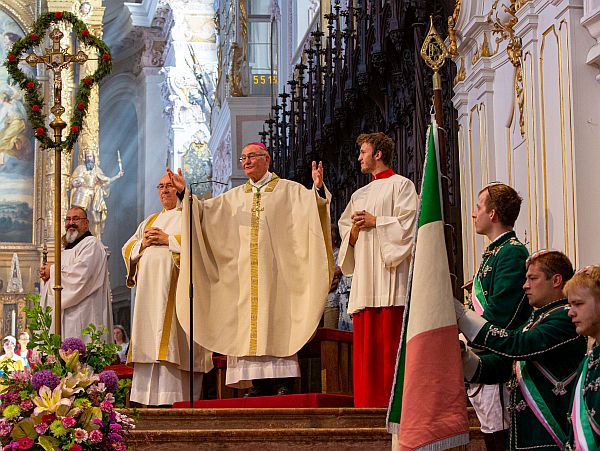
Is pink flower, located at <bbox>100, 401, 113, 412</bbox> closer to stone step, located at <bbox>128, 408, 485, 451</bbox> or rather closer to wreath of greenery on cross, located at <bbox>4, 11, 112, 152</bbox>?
stone step, located at <bbox>128, 408, 485, 451</bbox>

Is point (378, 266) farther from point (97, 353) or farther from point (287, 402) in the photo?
point (97, 353)

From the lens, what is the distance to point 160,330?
8984 mm

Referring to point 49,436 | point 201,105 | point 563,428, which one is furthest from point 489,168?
point 201,105

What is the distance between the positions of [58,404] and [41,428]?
11 centimetres

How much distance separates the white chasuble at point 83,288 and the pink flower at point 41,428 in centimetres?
495

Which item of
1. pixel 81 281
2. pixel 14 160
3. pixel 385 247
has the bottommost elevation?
pixel 81 281

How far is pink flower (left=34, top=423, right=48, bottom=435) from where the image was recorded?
473 cm

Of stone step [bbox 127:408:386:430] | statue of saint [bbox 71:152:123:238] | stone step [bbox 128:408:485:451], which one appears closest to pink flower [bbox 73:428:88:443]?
stone step [bbox 128:408:485:451]

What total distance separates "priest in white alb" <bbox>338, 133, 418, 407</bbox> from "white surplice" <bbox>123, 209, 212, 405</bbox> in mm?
1643

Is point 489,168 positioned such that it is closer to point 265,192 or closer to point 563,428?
point 265,192

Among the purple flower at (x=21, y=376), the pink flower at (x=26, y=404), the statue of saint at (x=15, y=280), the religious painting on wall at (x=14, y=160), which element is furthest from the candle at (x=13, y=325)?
the pink flower at (x=26, y=404)

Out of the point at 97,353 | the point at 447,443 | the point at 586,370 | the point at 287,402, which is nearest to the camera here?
the point at 586,370

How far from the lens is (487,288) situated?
18.2 feet

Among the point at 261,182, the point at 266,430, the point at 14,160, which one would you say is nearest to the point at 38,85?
the point at 261,182
